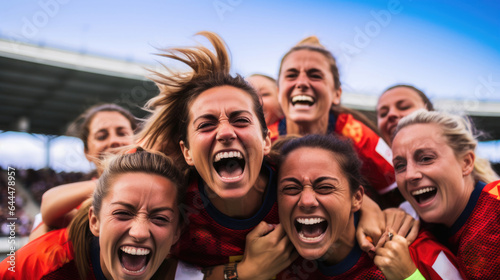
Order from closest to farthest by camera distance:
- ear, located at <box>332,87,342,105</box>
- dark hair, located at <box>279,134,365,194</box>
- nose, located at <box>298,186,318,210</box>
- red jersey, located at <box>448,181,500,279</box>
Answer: nose, located at <box>298,186,318,210</box> → red jersey, located at <box>448,181,500,279</box> → dark hair, located at <box>279,134,365,194</box> → ear, located at <box>332,87,342,105</box>

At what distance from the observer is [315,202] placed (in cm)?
237

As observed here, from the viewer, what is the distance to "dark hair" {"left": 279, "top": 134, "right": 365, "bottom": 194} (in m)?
2.61

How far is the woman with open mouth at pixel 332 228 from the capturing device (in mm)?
2395

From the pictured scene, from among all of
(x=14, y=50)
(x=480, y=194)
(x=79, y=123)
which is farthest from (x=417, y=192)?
(x=14, y=50)

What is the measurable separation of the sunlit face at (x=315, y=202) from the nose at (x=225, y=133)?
444 mm

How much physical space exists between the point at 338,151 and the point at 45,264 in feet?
6.31

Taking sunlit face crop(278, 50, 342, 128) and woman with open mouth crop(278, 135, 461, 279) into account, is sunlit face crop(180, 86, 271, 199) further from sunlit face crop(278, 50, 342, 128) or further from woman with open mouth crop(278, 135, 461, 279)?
sunlit face crop(278, 50, 342, 128)

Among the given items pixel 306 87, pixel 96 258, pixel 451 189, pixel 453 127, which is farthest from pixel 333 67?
pixel 96 258

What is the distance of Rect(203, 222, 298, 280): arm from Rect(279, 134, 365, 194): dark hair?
46 centimetres

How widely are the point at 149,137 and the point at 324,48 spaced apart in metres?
1.81

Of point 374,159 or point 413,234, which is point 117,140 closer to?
point 374,159

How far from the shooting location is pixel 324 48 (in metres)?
3.75

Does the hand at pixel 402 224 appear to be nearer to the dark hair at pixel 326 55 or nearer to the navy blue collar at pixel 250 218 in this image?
the navy blue collar at pixel 250 218

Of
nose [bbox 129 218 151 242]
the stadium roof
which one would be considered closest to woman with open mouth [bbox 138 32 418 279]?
nose [bbox 129 218 151 242]
